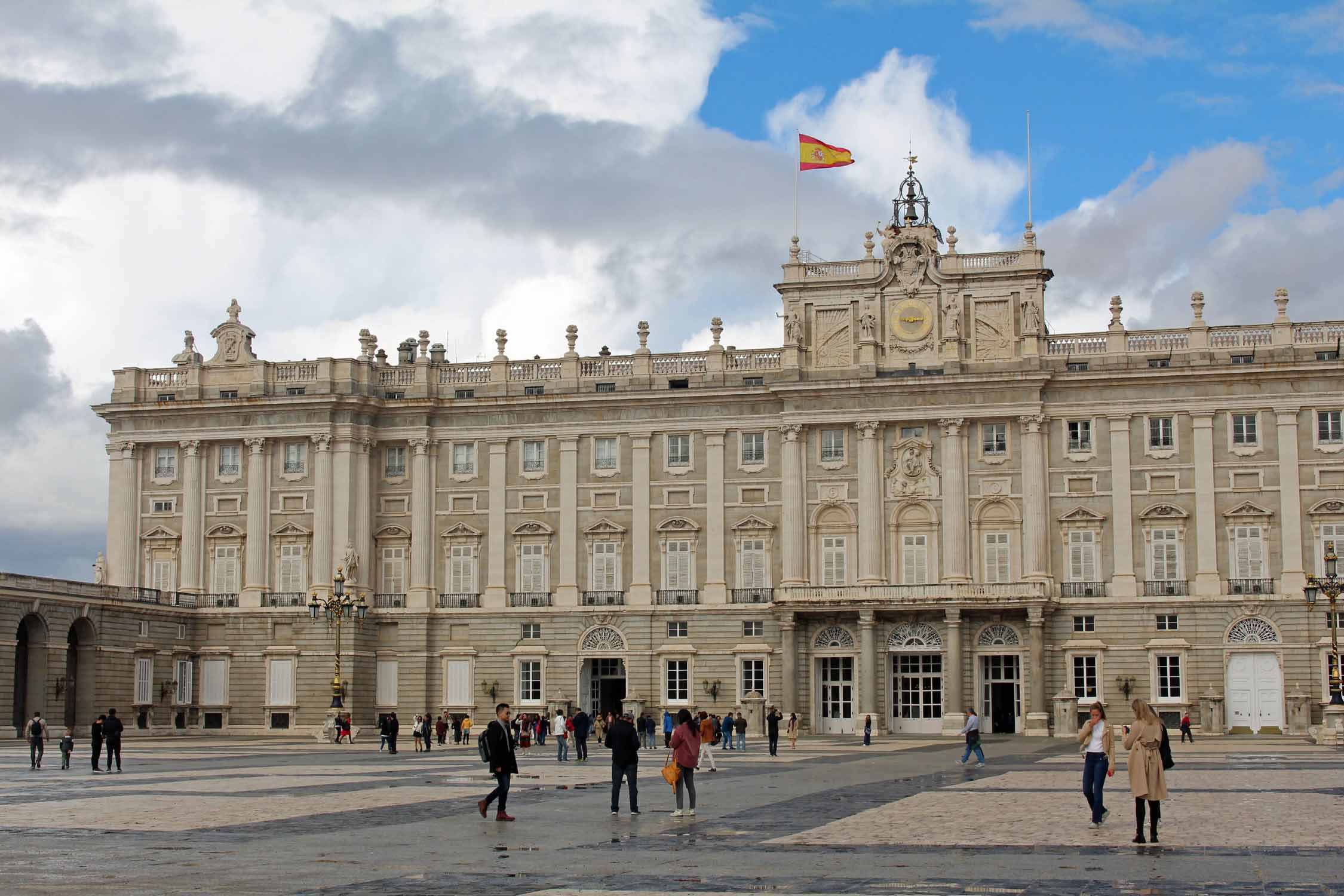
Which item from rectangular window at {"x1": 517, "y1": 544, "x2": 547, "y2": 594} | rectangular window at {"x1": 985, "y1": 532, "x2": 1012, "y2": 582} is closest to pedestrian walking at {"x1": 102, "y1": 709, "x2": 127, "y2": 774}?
rectangular window at {"x1": 517, "y1": 544, "x2": 547, "y2": 594}

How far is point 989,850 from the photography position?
65.7 ft

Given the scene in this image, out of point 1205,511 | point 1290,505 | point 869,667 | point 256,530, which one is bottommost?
point 869,667

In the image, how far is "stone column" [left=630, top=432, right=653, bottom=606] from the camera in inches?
2751

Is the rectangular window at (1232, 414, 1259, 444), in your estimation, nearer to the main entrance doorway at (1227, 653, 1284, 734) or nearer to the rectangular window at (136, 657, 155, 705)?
the main entrance doorway at (1227, 653, 1284, 734)

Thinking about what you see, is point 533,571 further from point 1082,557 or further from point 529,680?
point 1082,557

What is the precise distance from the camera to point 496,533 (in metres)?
71.6

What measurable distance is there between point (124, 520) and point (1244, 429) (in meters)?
45.4

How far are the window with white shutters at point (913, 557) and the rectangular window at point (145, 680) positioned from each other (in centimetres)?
3008

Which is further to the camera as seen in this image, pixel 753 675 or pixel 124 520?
pixel 124 520

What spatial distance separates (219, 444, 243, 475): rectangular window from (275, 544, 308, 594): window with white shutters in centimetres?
390

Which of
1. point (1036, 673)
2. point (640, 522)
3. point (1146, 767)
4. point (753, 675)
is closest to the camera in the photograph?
point (1146, 767)

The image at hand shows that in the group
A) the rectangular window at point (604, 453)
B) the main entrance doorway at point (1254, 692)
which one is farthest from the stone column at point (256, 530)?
the main entrance doorway at point (1254, 692)

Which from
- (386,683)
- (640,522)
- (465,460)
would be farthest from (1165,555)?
(386,683)

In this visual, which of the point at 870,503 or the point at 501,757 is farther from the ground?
the point at 870,503
